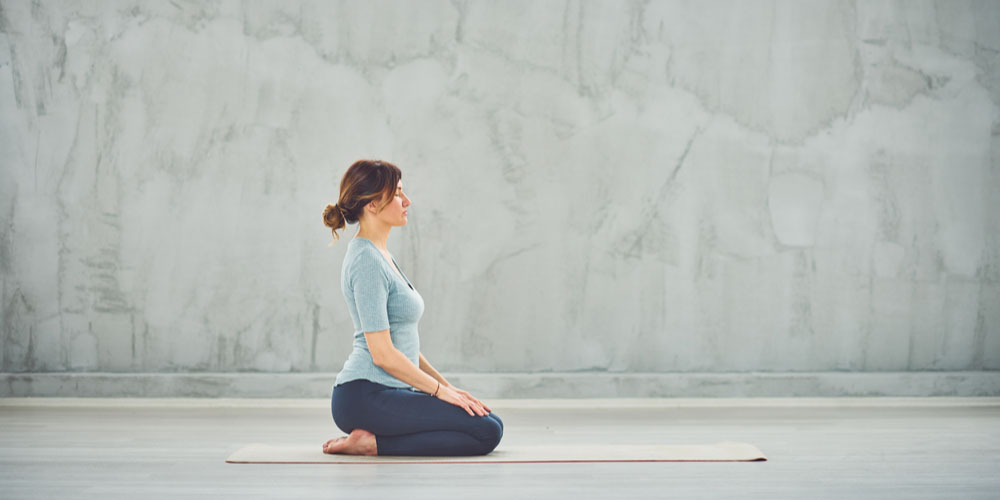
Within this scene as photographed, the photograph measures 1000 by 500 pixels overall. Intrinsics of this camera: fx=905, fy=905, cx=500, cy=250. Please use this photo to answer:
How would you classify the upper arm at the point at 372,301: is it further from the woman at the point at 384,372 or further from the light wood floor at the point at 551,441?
the light wood floor at the point at 551,441

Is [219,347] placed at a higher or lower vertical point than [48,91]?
lower

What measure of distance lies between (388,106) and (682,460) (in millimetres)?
2267

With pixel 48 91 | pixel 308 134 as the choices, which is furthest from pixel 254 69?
pixel 48 91

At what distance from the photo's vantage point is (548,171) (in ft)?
13.7

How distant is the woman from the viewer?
256 cm

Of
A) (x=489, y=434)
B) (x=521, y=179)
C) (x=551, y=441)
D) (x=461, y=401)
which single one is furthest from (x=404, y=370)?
(x=521, y=179)

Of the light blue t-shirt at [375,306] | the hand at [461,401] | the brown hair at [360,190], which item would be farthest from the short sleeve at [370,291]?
the hand at [461,401]

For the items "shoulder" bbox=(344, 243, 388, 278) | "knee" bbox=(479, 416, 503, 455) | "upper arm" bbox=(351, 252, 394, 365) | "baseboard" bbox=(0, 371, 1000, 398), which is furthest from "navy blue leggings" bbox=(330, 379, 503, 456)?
"baseboard" bbox=(0, 371, 1000, 398)

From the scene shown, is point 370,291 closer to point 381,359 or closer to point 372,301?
point 372,301

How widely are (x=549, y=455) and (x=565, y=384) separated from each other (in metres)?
1.43

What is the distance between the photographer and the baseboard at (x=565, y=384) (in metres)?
4.07

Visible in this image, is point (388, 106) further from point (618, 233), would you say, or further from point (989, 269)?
point (989, 269)

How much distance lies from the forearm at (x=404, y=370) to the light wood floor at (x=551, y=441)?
9.5 inches

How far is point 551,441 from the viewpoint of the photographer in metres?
3.04
